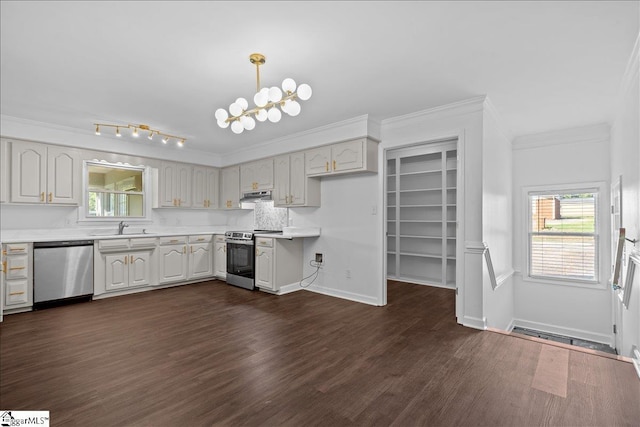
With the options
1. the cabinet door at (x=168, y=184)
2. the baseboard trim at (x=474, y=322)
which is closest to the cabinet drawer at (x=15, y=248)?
the cabinet door at (x=168, y=184)

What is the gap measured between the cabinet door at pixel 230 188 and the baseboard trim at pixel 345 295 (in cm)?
235

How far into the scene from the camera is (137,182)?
18.7 ft

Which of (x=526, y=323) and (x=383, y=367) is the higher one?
(x=383, y=367)

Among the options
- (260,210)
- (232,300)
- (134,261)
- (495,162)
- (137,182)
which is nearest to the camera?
(495,162)

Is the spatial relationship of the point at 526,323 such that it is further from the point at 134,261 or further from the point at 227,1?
the point at 134,261

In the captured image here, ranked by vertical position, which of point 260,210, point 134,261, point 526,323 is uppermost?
point 260,210

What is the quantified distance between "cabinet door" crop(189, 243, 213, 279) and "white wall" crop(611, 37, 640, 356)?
572 centimetres

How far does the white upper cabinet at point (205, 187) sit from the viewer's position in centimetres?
625

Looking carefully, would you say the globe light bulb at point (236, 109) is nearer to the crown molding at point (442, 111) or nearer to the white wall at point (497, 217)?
the crown molding at point (442, 111)

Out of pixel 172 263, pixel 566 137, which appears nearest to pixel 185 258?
pixel 172 263

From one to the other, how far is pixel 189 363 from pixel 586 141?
575 centimetres

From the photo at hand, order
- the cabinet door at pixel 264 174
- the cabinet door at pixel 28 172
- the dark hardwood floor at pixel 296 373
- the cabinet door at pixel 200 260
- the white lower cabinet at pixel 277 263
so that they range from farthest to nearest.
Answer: the cabinet door at pixel 200 260 → the cabinet door at pixel 264 174 → the white lower cabinet at pixel 277 263 → the cabinet door at pixel 28 172 → the dark hardwood floor at pixel 296 373

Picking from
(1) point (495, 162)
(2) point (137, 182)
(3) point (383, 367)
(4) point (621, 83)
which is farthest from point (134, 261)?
(4) point (621, 83)

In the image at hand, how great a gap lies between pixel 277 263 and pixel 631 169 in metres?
4.12
